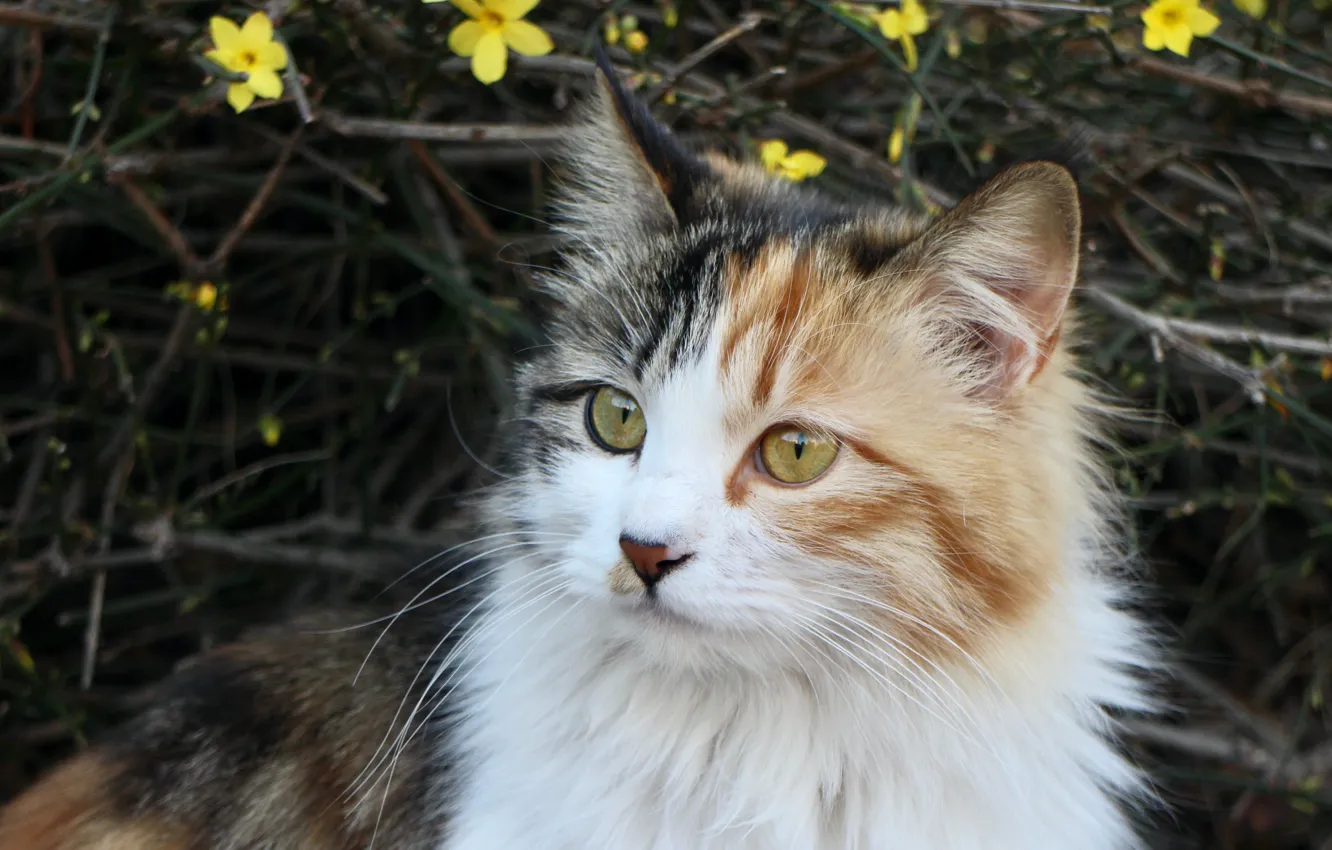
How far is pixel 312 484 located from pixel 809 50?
1396mm

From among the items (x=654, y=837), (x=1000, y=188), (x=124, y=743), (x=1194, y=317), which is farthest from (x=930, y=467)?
(x=124, y=743)

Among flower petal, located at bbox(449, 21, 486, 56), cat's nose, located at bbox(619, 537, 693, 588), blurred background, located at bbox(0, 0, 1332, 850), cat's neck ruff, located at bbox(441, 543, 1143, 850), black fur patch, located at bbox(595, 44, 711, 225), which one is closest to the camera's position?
cat's nose, located at bbox(619, 537, 693, 588)

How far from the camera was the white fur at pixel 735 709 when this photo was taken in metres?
1.29

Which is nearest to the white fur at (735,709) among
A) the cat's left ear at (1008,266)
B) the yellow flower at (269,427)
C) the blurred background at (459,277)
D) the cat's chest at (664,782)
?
the cat's chest at (664,782)

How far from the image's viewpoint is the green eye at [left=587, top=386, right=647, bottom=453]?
56.2 inches

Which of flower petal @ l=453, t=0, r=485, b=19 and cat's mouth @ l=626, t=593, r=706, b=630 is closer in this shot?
cat's mouth @ l=626, t=593, r=706, b=630

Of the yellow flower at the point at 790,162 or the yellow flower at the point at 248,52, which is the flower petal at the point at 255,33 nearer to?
the yellow flower at the point at 248,52

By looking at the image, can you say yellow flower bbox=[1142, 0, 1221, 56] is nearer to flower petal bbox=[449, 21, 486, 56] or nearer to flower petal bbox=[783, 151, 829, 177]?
flower petal bbox=[783, 151, 829, 177]

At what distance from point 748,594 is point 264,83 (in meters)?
0.97

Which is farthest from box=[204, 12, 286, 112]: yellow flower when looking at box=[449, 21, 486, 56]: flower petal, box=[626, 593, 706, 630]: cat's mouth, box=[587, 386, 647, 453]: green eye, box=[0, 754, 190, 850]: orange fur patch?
box=[0, 754, 190, 850]: orange fur patch

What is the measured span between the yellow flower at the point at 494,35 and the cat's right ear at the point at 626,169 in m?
0.11

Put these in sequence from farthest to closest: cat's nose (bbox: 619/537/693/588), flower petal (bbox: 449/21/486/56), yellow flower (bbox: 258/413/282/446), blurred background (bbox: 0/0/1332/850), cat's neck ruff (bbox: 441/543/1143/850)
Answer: yellow flower (bbox: 258/413/282/446)
blurred background (bbox: 0/0/1332/850)
flower petal (bbox: 449/21/486/56)
cat's neck ruff (bbox: 441/543/1143/850)
cat's nose (bbox: 619/537/693/588)

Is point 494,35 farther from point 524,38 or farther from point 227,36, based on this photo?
point 227,36

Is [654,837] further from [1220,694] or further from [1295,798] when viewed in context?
[1220,694]
